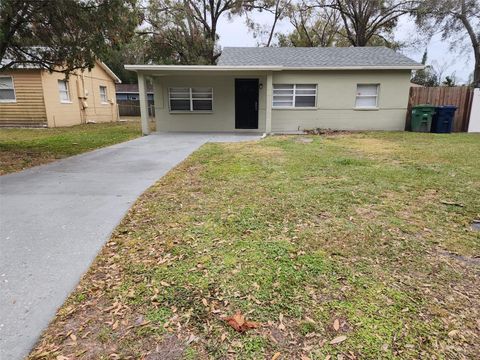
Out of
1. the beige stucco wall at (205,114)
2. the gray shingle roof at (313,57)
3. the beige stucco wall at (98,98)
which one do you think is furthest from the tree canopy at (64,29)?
the beige stucco wall at (98,98)

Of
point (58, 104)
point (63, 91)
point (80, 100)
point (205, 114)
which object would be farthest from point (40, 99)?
point (205, 114)

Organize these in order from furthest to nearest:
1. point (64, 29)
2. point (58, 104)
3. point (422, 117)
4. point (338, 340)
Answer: point (58, 104) < point (422, 117) < point (64, 29) < point (338, 340)

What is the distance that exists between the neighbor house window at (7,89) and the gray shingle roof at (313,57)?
433 inches

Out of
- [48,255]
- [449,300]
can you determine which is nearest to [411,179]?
[449,300]

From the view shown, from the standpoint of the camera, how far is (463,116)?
550 inches

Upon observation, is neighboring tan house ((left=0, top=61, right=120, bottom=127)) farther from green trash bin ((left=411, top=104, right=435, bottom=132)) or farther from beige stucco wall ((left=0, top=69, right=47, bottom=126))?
green trash bin ((left=411, top=104, right=435, bottom=132))

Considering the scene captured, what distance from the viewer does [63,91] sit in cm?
1817

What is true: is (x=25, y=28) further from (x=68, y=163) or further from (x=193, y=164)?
(x=193, y=164)

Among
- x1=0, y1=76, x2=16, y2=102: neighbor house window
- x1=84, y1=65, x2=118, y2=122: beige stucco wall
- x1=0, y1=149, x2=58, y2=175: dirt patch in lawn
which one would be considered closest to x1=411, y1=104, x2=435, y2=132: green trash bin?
x1=0, y1=149, x2=58, y2=175: dirt patch in lawn

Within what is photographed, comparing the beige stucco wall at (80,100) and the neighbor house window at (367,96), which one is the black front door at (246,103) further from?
the beige stucco wall at (80,100)

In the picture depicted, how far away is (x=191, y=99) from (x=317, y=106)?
19.1 ft

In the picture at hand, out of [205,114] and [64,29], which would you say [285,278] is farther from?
[205,114]

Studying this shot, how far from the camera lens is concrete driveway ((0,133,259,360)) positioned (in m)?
2.27

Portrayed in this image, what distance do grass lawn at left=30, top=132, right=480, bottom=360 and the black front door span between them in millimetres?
10021
